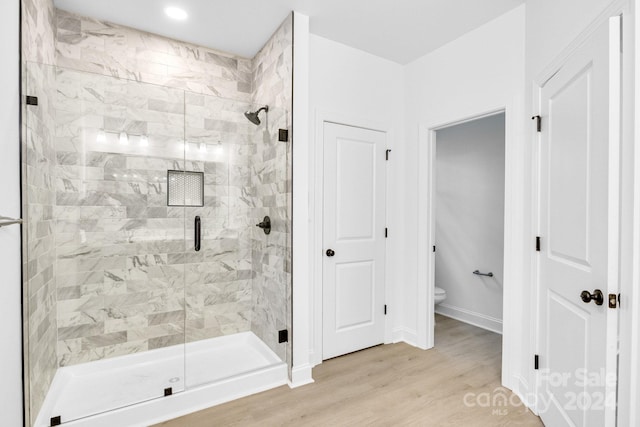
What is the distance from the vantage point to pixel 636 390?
45.3 inches

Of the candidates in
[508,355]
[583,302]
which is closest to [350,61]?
[583,302]

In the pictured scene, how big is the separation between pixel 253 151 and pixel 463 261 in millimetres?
2854

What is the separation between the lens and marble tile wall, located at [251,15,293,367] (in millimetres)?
2428

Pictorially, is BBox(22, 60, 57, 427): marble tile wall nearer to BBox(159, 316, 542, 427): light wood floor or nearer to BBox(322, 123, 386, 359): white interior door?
BBox(159, 316, 542, 427): light wood floor

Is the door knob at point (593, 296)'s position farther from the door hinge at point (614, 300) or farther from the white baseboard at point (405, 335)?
the white baseboard at point (405, 335)

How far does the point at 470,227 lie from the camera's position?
381 centimetres

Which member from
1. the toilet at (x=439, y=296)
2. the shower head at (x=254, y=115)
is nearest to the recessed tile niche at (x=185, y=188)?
the shower head at (x=254, y=115)

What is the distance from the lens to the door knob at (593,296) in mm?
1327

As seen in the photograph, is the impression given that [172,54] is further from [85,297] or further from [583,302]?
[583,302]

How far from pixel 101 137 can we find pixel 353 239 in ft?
6.97

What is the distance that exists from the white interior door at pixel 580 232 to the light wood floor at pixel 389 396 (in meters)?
0.45

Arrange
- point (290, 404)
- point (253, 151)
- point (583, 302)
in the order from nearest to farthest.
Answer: point (583, 302) → point (290, 404) → point (253, 151)

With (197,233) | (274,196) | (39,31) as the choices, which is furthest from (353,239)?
(39,31)

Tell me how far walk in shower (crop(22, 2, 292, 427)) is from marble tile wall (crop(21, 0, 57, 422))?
0.02 meters
